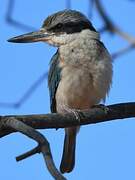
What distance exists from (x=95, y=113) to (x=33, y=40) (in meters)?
1.75

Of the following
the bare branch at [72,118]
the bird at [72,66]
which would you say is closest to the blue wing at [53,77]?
the bird at [72,66]

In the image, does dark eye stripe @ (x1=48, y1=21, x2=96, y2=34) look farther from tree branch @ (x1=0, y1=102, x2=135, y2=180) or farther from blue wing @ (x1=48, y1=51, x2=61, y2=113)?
tree branch @ (x1=0, y1=102, x2=135, y2=180)

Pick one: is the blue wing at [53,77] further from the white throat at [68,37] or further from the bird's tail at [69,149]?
the bird's tail at [69,149]

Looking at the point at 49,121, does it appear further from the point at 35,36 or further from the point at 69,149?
the point at 69,149

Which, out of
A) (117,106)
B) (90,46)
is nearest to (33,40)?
(90,46)

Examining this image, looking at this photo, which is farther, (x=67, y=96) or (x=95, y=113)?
(x=67, y=96)

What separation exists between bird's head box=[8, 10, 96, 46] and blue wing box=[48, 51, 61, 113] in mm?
146

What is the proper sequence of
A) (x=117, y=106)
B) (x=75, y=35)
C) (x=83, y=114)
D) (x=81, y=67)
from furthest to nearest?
(x=75, y=35)
(x=81, y=67)
(x=117, y=106)
(x=83, y=114)

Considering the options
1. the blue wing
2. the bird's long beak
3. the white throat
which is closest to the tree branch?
the blue wing

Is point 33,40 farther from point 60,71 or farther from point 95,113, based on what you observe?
point 95,113

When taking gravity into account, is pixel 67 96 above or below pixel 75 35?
below

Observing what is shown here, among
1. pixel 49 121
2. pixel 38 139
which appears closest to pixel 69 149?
pixel 49 121

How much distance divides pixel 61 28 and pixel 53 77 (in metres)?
0.46

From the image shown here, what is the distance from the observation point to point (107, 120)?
333cm
